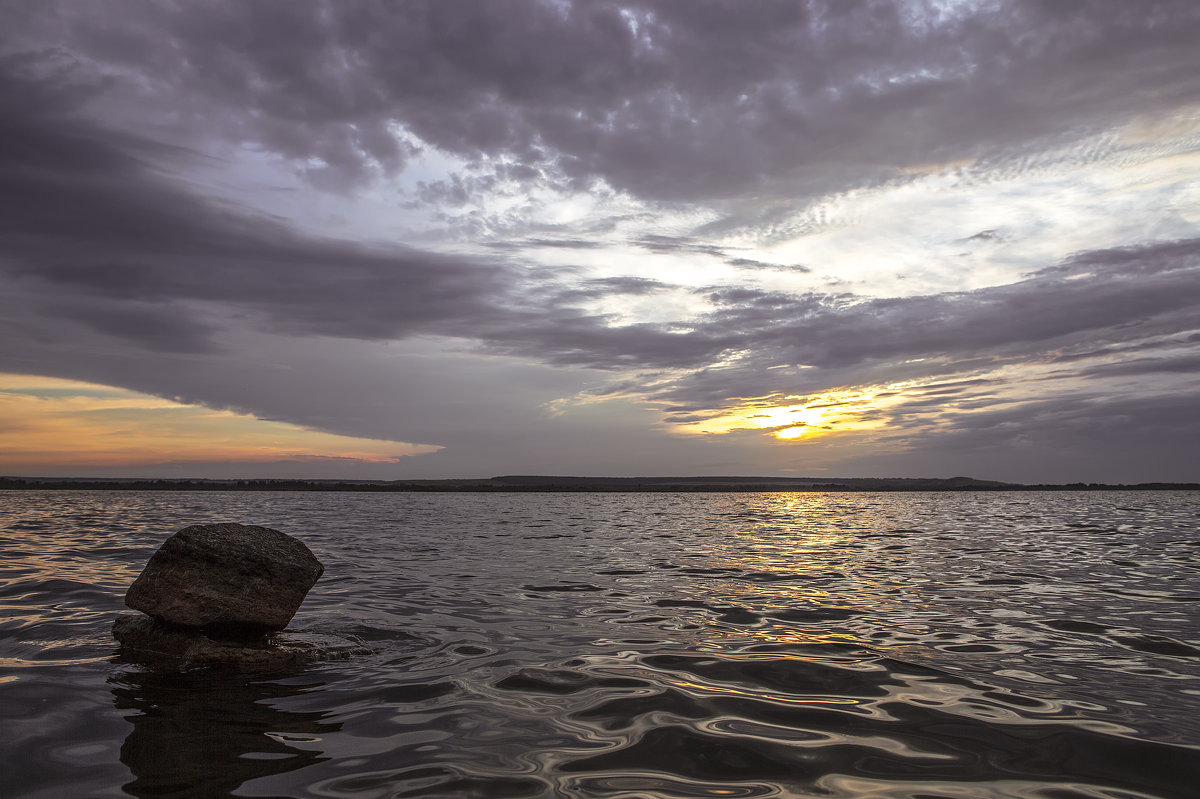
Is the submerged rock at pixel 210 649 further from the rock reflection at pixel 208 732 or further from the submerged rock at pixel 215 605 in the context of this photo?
the rock reflection at pixel 208 732

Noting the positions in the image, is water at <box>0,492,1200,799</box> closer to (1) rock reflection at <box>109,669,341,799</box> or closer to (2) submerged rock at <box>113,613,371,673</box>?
(1) rock reflection at <box>109,669,341,799</box>

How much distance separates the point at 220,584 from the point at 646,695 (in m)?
6.53

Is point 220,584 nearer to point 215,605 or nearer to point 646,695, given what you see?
point 215,605

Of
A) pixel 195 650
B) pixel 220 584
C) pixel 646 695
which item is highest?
pixel 220 584

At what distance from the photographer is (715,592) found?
45.8 ft

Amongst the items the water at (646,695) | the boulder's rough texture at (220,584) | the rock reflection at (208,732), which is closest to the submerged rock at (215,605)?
the boulder's rough texture at (220,584)

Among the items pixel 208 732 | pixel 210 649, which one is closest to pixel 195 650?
pixel 210 649

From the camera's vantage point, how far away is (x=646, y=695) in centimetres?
715

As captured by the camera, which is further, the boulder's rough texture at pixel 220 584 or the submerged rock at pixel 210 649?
the boulder's rough texture at pixel 220 584

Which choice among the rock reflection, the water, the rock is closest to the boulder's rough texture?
the rock

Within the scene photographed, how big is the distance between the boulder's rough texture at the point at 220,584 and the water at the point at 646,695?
2.64ft

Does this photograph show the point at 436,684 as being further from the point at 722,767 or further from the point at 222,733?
the point at 722,767

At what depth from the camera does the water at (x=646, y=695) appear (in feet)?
16.8

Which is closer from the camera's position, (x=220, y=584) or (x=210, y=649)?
(x=210, y=649)
